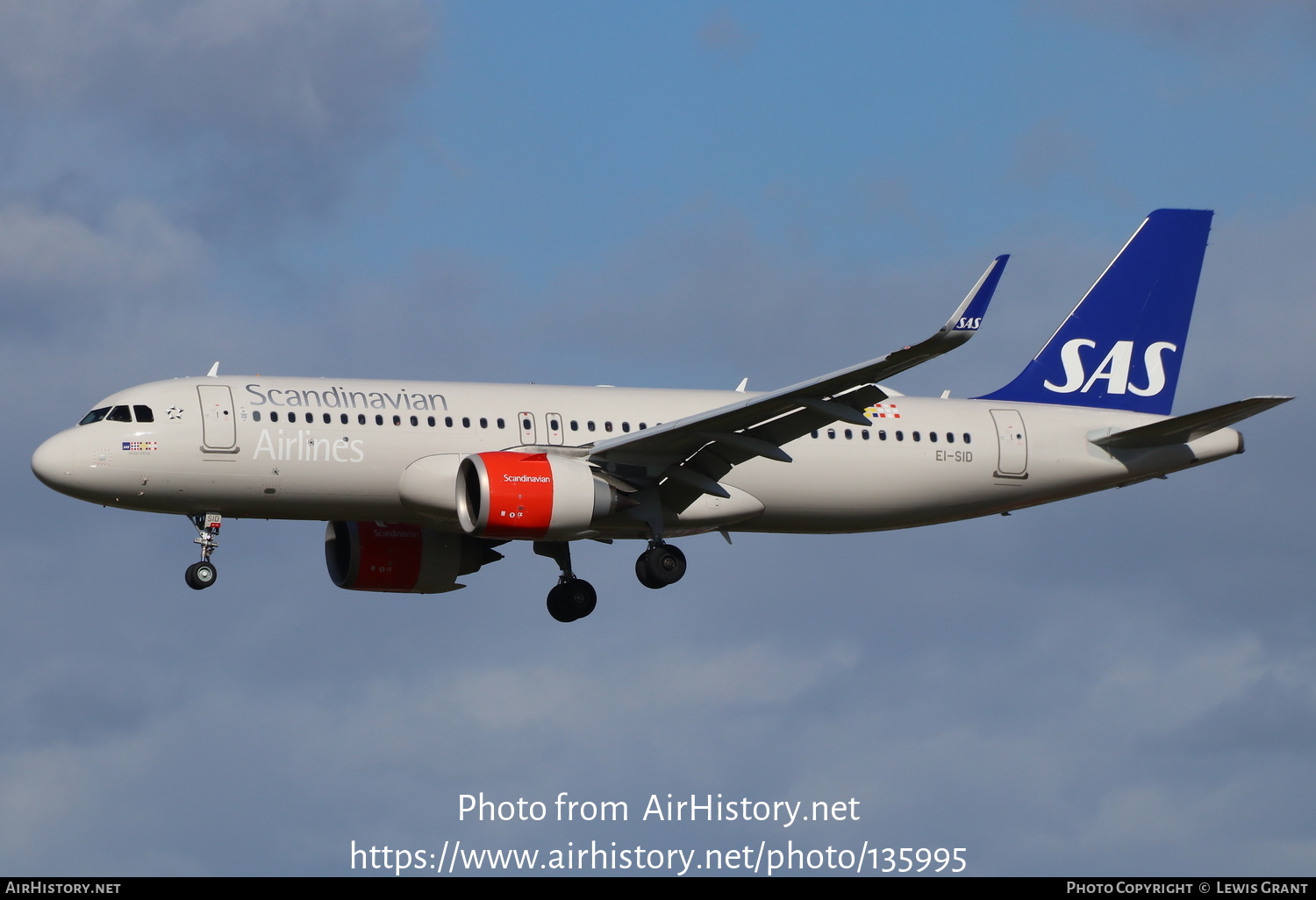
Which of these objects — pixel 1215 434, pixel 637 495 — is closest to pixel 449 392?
pixel 637 495

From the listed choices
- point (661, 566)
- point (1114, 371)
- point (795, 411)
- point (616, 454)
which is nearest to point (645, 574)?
point (661, 566)

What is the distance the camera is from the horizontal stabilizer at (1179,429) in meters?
38.6

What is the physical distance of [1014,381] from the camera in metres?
44.8

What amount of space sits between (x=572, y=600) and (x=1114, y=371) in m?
13.9

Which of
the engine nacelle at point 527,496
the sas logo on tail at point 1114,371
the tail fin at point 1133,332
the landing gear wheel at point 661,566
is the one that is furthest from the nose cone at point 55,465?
the sas logo on tail at point 1114,371

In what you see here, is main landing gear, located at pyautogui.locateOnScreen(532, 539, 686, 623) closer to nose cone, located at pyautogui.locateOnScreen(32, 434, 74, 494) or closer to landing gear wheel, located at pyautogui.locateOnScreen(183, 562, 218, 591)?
landing gear wheel, located at pyautogui.locateOnScreen(183, 562, 218, 591)

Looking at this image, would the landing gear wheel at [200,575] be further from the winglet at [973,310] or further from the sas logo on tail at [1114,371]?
the sas logo on tail at [1114,371]

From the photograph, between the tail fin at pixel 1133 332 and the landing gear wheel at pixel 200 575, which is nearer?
the landing gear wheel at pixel 200 575

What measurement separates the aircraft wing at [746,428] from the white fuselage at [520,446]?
1232mm

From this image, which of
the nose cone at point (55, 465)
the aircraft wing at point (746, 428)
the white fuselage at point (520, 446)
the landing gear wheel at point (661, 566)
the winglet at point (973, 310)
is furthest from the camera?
the landing gear wheel at point (661, 566)

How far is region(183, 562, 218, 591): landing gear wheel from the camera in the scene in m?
37.4

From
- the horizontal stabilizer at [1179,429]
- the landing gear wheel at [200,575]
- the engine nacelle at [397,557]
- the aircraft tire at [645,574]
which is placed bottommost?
the landing gear wheel at [200,575]

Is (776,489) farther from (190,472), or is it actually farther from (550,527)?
(190,472)

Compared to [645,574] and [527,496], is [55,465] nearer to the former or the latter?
[527,496]
